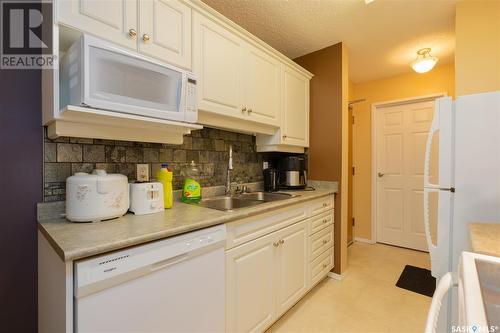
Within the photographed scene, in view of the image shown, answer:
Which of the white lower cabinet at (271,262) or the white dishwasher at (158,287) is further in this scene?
the white lower cabinet at (271,262)

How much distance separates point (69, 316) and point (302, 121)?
2289mm

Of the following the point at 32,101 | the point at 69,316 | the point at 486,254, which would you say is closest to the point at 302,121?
the point at 486,254

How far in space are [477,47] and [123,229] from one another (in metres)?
2.57

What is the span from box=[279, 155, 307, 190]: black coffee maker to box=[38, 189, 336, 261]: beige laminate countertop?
3.43ft

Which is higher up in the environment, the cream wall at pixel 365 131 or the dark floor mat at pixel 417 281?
the cream wall at pixel 365 131

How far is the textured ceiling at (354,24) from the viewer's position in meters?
1.86

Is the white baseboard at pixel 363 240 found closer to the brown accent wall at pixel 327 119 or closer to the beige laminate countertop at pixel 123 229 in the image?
the brown accent wall at pixel 327 119

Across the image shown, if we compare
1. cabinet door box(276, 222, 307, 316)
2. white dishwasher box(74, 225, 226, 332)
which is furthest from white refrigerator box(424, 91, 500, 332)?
white dishwasher box(74, 225, 226, 332)

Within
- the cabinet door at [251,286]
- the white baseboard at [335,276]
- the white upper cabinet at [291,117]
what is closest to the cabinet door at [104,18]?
the cabinet door at [251,286]

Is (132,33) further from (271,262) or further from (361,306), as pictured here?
(361,306)

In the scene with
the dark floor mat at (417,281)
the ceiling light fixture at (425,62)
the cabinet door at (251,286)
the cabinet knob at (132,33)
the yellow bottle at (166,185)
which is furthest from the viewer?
the ceiling light fixture at (425,62)

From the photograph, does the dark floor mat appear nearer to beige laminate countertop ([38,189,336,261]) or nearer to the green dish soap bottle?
beige laminate countertop ([38,189,336,261])

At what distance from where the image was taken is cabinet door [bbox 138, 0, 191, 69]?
4.06ft

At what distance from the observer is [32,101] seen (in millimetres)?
1226
